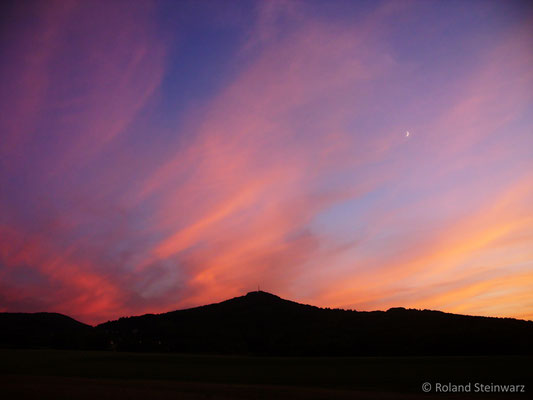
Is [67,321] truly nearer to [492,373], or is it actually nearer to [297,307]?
[297,307]

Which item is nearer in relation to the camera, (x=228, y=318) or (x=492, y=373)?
(x=492, y=373)

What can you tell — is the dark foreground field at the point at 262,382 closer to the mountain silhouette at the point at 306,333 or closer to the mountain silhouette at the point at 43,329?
the mountain silhouette at the point at 306,333

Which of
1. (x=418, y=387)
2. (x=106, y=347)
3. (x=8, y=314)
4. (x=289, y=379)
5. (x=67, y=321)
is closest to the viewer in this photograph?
(x=418, y=387)

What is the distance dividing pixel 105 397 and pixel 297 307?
108473mm

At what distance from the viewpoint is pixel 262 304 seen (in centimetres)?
12606

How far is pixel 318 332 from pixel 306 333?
102 inches

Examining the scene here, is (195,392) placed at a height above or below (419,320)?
below

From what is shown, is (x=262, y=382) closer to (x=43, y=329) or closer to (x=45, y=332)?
(x=45, y=332)

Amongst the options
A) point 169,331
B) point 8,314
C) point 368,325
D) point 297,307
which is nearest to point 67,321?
point 8,314

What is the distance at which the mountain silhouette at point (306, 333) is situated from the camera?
181ft

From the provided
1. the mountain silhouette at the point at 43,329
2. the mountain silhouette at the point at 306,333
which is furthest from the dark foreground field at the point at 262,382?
the mountain silhouette at the point at 43,329

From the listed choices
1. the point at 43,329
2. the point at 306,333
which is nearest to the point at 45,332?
the point at 43,329

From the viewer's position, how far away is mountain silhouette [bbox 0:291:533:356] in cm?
5506

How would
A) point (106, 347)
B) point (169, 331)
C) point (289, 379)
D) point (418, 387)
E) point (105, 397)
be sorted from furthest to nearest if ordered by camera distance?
point (169, 331) < point (106, 347) < point (289, 379) < point (418, 387) < point (105, 397)
